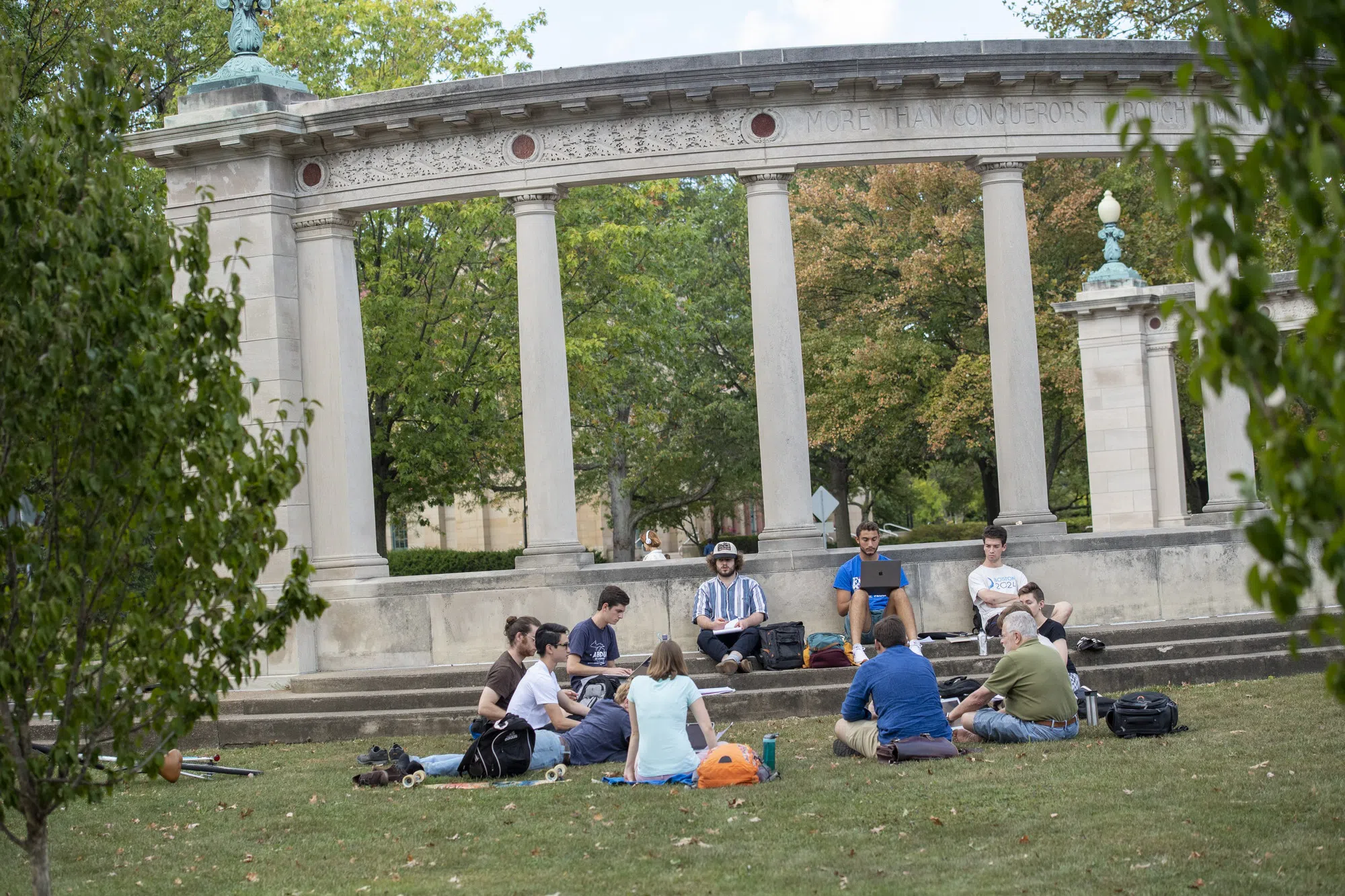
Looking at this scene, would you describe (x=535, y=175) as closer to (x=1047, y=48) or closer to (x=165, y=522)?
(x=1047, y=48)

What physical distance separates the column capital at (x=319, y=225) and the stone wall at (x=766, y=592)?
181 inches

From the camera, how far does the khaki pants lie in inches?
471

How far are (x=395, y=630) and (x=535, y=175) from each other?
19.7 feet

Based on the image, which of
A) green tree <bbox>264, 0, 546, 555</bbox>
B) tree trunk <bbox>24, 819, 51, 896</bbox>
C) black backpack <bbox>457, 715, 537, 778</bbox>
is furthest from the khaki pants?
green tree <bbox>264, 0, 546, 555</bbox>

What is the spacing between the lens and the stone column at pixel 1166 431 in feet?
89.7

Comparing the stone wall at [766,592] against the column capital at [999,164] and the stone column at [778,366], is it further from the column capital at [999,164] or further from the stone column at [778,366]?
the column capital at [999,164]

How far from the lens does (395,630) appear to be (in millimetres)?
18047

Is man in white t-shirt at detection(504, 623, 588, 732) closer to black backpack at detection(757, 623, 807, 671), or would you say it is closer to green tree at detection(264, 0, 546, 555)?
black backpack at detection(757, 623, 807, 671)

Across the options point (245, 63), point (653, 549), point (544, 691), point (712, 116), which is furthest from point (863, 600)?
point (245, 63)

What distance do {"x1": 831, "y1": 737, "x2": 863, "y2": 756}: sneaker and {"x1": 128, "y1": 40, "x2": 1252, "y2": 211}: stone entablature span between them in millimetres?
8314

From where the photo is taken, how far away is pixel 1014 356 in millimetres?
18281

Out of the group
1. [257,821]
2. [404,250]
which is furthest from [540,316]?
[404,250]

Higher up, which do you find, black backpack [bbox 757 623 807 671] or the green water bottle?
black backpack [bbox 757 623 807 671]

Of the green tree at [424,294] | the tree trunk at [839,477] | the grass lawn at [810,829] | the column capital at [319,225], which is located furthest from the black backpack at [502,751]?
the tree trunk at [839,477]
